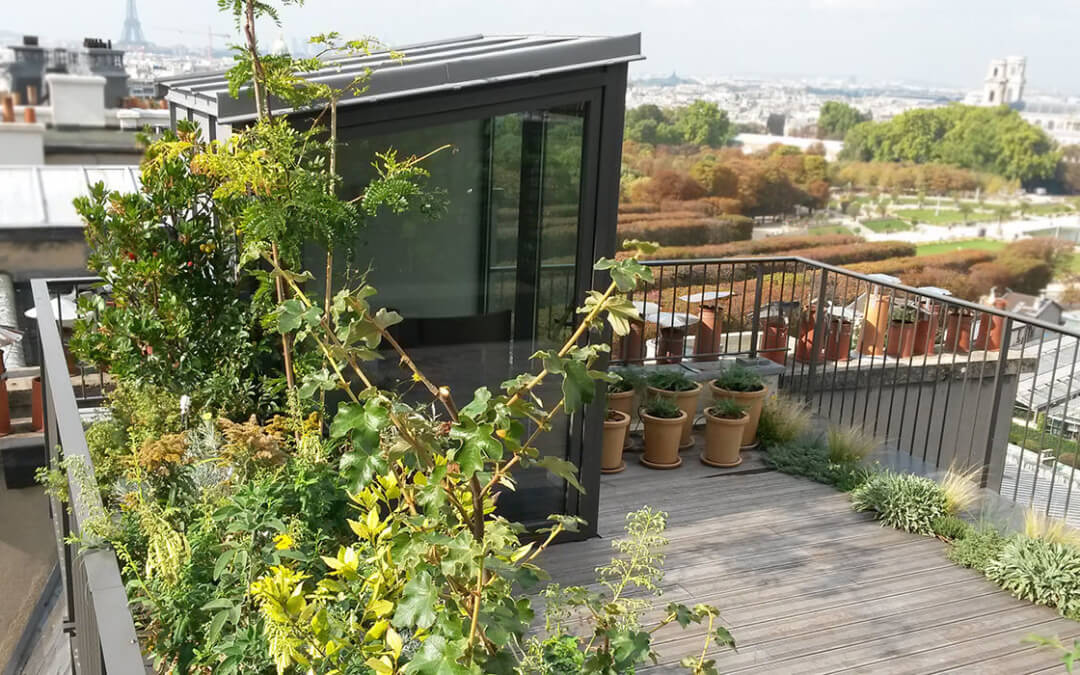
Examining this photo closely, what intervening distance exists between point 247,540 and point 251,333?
1.47m

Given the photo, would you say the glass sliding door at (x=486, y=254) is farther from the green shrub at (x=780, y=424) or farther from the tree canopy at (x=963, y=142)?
the tree canopy at (x=963, y=142)

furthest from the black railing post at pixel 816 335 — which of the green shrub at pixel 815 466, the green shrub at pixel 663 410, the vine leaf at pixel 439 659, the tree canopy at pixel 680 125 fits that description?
the tree canopy at pixel 680 125

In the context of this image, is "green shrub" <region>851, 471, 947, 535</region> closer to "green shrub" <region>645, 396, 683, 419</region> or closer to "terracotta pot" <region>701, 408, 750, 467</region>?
"terracotta pot" <region>701, 408, 750, 467</region>

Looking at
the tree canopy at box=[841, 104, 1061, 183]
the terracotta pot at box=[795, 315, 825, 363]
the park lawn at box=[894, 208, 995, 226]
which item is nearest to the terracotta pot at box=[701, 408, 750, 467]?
the terracotta pot at box=[795, 315, 825, 363]

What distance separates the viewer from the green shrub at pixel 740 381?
607 centimetres

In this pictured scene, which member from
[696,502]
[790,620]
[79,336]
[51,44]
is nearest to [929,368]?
[696,502]

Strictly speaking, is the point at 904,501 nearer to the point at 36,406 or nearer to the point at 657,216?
the point at 36,406

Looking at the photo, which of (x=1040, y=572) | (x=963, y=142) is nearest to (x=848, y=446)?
(x=1040, y=572)

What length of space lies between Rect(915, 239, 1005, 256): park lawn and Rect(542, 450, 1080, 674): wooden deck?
44413mm

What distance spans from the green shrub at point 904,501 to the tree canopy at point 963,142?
157 feet

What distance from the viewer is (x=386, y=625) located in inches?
75.3

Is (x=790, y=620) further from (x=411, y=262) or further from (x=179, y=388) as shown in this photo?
(x=179, y=388)

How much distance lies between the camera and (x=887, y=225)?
46.4m

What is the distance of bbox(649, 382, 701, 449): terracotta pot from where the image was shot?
596 centimetres
